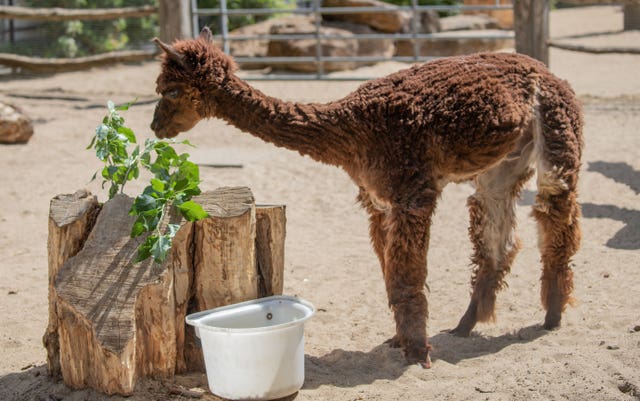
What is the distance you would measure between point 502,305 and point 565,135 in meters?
1.34

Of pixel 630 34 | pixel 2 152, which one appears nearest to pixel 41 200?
pixel 2 152

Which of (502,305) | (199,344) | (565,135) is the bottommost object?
(502,305)

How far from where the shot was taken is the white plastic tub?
3420 mm

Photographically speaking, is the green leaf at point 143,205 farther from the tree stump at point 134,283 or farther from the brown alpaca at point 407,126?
the brown alpaca at point 407,126

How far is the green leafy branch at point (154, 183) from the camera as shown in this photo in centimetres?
354

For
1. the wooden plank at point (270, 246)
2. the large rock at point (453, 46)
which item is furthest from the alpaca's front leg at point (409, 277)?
the large rock at point (453, 46)

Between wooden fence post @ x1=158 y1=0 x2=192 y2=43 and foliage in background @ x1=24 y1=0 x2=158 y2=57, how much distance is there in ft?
16.6

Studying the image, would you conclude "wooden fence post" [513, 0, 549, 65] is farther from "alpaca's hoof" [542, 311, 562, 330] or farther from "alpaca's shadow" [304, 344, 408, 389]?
"alpaca's shadow" [304, 344, 408, 389]

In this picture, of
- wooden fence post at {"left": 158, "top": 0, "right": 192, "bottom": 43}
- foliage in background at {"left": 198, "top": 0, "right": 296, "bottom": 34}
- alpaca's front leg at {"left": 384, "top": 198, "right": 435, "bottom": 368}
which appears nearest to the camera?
alpaca's front leg at {"left": 384, "top": 198, "right": 435, "bottom": 368}

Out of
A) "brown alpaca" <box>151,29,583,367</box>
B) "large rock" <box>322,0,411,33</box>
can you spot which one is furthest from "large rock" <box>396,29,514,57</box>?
"brown alpaca" <box>151,29,583,367</box>

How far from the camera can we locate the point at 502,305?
5.29m

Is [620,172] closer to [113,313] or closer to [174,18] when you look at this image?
[113,313]

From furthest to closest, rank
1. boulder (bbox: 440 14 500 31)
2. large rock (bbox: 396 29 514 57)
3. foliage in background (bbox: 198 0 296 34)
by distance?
foliage in background (bbox: 198 0 296 34) < boulder (bbox: 440 14 500 31) < large rock (bbox: 396 29 514 57)

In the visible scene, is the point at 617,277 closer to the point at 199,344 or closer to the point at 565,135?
the point at 565,135
